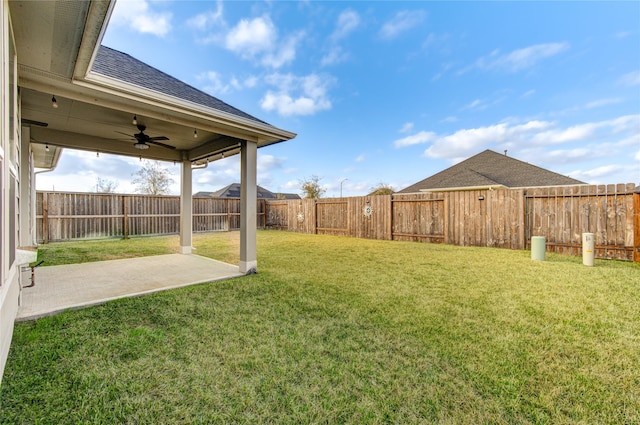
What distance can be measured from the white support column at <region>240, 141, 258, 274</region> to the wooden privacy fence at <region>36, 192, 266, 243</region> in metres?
8.53

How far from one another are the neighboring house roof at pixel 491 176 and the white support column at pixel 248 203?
10844mm

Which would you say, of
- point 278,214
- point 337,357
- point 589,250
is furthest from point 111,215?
point 589,250

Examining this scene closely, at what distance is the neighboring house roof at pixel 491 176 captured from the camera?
37.7 feet

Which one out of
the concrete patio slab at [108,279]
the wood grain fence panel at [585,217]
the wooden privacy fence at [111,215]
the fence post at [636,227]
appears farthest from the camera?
the wooden privacy fence at [111,215]

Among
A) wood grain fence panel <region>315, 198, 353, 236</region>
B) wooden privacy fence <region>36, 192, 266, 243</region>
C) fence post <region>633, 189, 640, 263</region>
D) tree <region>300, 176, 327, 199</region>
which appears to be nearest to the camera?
fence post <region>633, 189, 640, 263</region>

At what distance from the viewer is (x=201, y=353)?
217 centimetres

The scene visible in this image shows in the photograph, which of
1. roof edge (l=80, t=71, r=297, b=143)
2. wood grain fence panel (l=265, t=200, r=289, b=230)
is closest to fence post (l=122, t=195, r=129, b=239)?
wood grain fence panel (l=265, t=200, r=289, b=230)

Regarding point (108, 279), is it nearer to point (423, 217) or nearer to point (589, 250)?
point (423, 217)

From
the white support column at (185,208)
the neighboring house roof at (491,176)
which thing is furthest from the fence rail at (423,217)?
the white support column at (185,208)

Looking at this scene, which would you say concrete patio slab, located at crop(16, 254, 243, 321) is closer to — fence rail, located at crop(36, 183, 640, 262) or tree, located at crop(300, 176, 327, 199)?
fence rail, located at crop(36, 183, 640, 262)

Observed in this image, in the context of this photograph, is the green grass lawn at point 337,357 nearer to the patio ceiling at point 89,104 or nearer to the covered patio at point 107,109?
the covered patio at point 107,109

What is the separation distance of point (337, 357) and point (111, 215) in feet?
38.3

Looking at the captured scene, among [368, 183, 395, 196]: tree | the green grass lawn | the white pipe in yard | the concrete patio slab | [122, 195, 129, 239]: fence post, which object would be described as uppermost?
[368, 183, 395, 196]: tree

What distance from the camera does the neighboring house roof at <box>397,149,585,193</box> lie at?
11.5m
